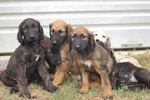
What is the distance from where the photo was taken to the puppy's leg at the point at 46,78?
8.38 meters

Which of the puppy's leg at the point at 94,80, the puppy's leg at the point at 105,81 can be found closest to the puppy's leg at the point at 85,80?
the puppy's leg at the point at 94,80

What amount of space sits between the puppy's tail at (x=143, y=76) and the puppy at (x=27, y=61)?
1.37 meters

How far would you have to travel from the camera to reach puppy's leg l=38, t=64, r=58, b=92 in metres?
8.38

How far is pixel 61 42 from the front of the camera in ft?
27.9

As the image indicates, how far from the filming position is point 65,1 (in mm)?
10078

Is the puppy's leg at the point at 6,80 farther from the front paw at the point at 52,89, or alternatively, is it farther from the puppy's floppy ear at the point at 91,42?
the puppy's floppy ear at the point at 91,42

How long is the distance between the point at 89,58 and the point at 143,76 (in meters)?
0.94

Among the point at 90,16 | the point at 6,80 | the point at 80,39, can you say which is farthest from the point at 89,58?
the point at 90,16

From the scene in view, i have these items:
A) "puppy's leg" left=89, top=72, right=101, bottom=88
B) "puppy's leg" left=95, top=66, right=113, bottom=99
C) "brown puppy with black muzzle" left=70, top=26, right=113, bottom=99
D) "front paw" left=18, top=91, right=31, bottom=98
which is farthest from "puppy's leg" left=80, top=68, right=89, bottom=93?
"front paw" left=18, top=91, right=31, bottom=98

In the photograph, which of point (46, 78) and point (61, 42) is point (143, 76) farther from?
point (46, 78)

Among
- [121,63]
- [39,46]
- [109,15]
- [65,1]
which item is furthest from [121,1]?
[39,46]

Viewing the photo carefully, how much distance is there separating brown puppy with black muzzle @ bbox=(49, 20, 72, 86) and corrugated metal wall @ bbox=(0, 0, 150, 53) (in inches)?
58.4

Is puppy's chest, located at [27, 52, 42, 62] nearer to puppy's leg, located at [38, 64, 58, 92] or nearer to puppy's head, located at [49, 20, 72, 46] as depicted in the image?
puppy's leg, located at [38, 64, 58, 92]

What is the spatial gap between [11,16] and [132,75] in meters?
2.87
